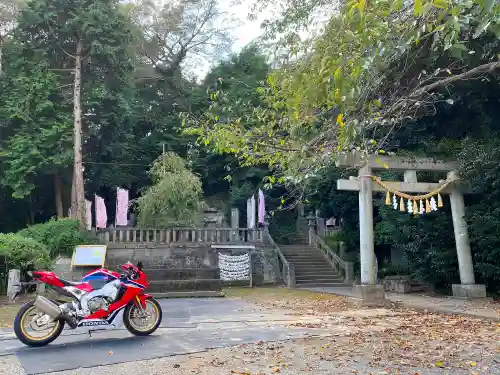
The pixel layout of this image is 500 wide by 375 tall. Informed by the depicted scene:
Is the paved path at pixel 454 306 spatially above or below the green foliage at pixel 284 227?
below

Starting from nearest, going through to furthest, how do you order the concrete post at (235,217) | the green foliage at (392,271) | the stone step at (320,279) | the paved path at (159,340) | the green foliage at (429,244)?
the paved path at (159,340)
the green foliage at (429,244)
the green foliage at (392,271)
the stone step at (320,279)
the concrete post at (235,217)

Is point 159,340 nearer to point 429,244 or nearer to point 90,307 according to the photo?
point 90,307

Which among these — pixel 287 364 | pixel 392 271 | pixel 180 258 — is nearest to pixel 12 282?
pixel 180 258

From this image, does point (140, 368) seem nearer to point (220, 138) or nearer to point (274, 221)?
point (220, 138)

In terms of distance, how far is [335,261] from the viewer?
19906 mm

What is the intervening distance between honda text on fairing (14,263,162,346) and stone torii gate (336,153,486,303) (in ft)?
19.1

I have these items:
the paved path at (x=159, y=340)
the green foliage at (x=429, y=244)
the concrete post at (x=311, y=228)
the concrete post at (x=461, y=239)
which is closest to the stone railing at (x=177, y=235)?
the concrete post at (x=311, y=228)

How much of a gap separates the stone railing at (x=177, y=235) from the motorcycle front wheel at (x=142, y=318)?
11733 millimetres

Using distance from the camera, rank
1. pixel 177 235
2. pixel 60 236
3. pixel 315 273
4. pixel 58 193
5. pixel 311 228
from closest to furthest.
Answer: pixel 60 236
pixel 177 235
pixel 315 273
pixel 58 193
pixel 311 228

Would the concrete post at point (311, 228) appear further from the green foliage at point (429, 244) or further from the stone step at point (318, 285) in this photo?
the green foliage at point (429, 244)

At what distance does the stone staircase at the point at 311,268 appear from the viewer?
60.0 ft

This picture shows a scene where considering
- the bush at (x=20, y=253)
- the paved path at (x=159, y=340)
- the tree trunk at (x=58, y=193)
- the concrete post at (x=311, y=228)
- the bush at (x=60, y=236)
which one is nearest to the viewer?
the paved path at (x=159, y=340)

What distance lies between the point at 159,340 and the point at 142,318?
1.74ft

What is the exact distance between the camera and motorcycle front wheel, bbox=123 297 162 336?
20.5ft
